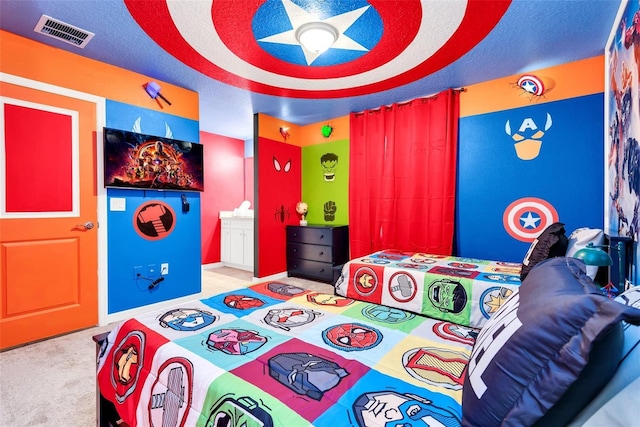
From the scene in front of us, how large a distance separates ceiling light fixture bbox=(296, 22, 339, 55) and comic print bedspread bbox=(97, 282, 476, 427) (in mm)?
2046

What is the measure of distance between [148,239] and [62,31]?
6.45 feet

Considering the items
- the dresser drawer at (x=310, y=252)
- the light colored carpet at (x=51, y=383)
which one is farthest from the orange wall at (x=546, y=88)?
the light colored carpet at (x=51, y=383)

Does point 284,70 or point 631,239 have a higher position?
point 284,70

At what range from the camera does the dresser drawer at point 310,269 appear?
14.1ft

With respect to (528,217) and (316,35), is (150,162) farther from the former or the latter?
(528,217)

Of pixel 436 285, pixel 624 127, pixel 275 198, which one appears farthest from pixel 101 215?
pixel 624 127

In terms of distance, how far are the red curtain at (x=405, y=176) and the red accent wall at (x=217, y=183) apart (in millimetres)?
2629

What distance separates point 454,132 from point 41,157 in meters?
4.20

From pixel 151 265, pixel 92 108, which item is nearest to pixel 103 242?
pixel 151 265

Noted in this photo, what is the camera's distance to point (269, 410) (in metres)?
0.83

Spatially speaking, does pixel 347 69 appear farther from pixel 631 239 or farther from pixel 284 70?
pixel 631 239

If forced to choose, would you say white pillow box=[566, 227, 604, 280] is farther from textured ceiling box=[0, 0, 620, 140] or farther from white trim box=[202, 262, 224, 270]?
white trim box=[202, 262, 224, 270]

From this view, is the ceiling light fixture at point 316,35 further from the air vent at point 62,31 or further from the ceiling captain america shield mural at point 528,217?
the ceiling captain america shield mural at point 528,217

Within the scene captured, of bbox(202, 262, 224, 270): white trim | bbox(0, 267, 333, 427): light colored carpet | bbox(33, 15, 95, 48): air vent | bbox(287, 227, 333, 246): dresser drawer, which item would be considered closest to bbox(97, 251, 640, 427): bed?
bbox(0, 267, 333, 427): light colored carpet
